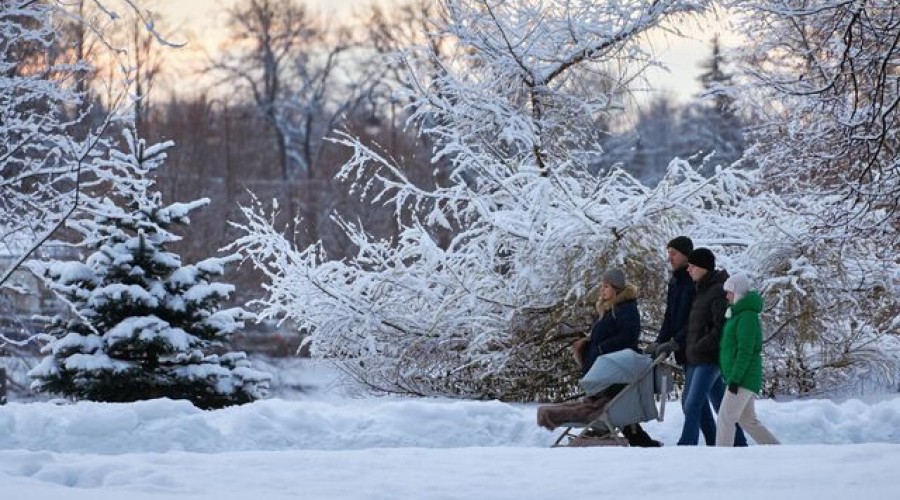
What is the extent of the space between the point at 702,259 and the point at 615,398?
1255mm

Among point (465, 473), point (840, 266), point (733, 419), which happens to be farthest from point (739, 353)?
point (840, 266)

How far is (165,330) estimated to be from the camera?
17.0 meters

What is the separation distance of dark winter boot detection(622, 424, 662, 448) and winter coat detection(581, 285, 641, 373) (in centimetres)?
63

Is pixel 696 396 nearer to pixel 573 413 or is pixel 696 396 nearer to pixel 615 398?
pixel 615 398

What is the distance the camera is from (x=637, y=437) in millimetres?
11000

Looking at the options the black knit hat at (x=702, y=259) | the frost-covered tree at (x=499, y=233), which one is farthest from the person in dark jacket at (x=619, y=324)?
the frost-covered tree at (x=499, y=233)

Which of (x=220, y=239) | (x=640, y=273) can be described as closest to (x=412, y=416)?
(x=640, y=273)

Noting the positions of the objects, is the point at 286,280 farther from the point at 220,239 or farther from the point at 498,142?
the point at 220,239

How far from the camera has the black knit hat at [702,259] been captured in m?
10.5

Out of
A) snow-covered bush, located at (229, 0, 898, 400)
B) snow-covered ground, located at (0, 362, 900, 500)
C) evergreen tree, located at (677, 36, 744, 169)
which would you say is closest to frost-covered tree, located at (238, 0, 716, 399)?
snow-covered bush, located at (229, 0, 898, 400)

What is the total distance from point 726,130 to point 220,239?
24111 mm

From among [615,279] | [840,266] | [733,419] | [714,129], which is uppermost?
[714,129]

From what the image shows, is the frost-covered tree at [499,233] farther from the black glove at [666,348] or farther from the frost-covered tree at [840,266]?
the black glove at [666,348]

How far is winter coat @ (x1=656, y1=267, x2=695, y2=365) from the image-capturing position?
1084 cm
